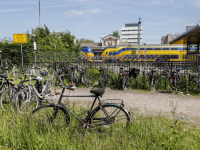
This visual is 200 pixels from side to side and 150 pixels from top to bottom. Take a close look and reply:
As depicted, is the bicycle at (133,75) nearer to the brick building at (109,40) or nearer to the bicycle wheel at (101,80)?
the bicycle wheel at (101,80)

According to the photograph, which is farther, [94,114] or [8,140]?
[94,114]

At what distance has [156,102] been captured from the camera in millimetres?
6566

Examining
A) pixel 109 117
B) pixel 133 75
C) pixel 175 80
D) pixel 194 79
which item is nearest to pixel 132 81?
pixel 133 75

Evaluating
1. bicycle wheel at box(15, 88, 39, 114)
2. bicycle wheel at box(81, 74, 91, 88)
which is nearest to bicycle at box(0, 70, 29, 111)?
bicycle wheel at box(15, 88, 39, 114)

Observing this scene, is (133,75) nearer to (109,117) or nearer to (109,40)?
(109,117)

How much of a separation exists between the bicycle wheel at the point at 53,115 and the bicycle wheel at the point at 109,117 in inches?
21.8

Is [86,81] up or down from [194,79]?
down

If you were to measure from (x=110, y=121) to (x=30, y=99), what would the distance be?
261 centimetres

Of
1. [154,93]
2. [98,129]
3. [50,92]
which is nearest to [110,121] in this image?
[98,129]

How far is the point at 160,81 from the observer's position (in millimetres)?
8781

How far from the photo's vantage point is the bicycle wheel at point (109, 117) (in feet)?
11.7

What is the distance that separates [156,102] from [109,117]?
350 centimetres

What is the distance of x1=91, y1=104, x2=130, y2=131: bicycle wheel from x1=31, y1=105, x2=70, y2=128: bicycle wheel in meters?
0.55

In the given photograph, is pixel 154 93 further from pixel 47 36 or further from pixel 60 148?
pixel 47 36
